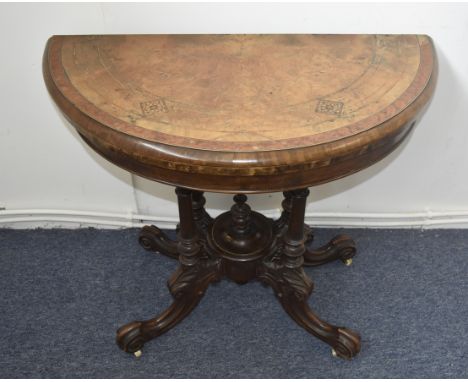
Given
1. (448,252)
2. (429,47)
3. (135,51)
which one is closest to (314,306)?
(448,252)

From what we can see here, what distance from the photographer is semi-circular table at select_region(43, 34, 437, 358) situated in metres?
0.89

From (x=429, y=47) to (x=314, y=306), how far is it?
2.96ft

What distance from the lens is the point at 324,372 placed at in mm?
1444

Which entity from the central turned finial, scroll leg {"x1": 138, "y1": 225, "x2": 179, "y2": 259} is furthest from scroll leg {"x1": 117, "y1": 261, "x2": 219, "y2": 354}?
scroll leg {"x1": 138, "y1": 225, "x2": 179, "y2": 259}

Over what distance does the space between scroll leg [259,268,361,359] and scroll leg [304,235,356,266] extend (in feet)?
0.83

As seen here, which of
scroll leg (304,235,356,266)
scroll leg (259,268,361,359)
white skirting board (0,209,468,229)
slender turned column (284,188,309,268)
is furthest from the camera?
white skirting board (0,209,468,229)

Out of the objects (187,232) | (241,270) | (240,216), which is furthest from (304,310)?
(187,232)

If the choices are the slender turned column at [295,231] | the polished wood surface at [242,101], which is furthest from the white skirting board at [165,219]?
the polished wood surface at [242,101]

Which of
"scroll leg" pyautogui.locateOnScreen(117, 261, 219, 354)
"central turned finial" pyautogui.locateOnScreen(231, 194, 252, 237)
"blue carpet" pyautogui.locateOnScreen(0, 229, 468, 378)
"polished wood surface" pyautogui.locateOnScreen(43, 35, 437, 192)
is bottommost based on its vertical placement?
"blue carpet" pyautogui.locateOnScreen(0, 229, 468, 378)

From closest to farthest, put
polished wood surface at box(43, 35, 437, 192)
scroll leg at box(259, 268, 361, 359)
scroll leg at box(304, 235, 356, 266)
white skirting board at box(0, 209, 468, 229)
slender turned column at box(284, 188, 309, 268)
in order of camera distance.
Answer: polished wood surface at box(43, 35, 437, 192), slender turned column at box(284, 188, 309, 268), scroll leg at box(259, 268, 361, 359), scroll leg at box(304, 235, 356, 266), white skirting board at box(0, 209, 468, 229)

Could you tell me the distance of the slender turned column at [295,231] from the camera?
1223 mm

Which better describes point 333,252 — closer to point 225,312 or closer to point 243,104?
point 225,312

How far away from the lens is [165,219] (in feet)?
5.97

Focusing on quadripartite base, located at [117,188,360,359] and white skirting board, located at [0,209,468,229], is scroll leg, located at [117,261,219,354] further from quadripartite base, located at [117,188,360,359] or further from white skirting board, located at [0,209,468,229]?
white skirting board, located at [0,209,468,229]
